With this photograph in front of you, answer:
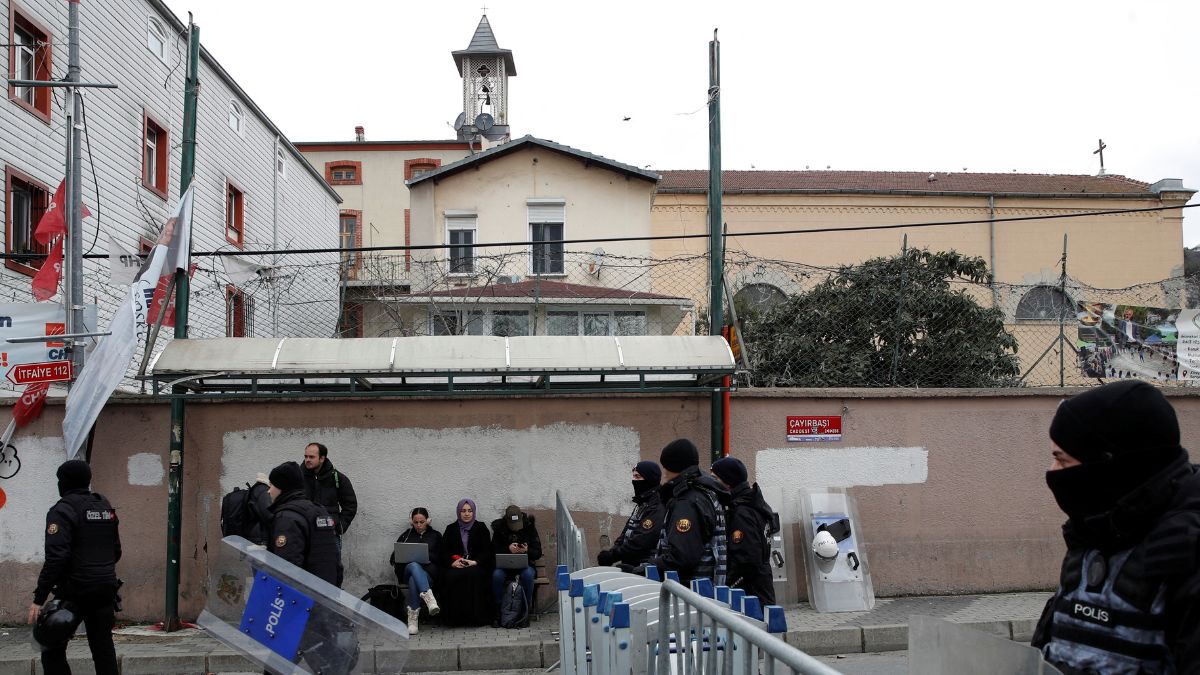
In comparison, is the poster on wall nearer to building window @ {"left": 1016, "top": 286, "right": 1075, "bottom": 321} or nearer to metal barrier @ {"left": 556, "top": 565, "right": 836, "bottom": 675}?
building window @ {"left": 1016, "top": 286, "right": 1075, "bottom": 321}

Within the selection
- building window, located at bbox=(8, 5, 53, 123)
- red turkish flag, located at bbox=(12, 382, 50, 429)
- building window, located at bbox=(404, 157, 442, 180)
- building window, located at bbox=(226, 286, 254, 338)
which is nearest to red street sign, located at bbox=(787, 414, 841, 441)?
building window, located at bbox=(226, 286, 254, 338)

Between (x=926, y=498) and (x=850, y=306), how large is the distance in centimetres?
235

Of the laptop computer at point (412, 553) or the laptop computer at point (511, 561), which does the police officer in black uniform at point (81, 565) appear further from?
the laptop computer at point (511, 561)

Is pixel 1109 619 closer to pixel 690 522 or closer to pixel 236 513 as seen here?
pixel 690 522

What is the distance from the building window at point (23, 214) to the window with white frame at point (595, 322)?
10.1 metres

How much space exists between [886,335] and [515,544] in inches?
195

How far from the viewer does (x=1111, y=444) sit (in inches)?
98.7

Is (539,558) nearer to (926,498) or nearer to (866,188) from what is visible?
(926,498)

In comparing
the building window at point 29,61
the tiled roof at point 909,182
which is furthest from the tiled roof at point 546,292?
the tiled roof at point 909,182

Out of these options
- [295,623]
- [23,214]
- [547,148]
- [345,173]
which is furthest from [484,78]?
[295,623]

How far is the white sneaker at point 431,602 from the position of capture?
31.9 ft

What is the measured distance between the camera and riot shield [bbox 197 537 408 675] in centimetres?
408

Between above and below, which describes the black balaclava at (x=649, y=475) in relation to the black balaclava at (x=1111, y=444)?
below

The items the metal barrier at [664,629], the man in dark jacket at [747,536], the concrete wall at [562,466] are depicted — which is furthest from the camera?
the concrete wall at [562,466]
